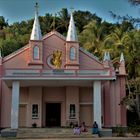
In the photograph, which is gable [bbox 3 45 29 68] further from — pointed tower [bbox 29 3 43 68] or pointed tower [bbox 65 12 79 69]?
pointed tower [bbox 65 12 79 69]

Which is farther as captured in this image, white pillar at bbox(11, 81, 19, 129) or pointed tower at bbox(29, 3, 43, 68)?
pointed tower at bbox(29, 3, 43, 68)

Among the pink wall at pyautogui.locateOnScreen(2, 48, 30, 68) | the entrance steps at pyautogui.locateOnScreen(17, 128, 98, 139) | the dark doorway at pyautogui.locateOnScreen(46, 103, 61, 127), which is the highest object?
the pink wall at pyautogui.locateOnScreen(2, 48, 30, 68)

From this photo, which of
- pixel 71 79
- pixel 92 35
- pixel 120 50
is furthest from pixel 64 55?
pixel 92 35

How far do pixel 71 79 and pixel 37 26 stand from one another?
23.3 feet

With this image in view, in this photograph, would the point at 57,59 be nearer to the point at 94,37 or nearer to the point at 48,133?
the point at 48,133

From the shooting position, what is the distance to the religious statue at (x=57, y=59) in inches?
1163

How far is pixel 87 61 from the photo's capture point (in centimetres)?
3086

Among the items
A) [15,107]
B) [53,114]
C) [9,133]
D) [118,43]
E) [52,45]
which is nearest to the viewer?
[9,133]

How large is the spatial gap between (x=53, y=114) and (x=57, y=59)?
474 centimetres

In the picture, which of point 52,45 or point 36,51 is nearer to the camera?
point 36,51

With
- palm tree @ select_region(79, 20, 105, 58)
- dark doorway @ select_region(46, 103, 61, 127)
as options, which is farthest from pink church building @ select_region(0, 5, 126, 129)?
palm tree @ select_region(79, 20, 105, 58)

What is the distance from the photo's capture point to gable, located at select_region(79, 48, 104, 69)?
101 feet

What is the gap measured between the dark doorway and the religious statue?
343 centimetres

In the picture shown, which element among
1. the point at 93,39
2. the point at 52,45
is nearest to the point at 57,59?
the point at 52,45
